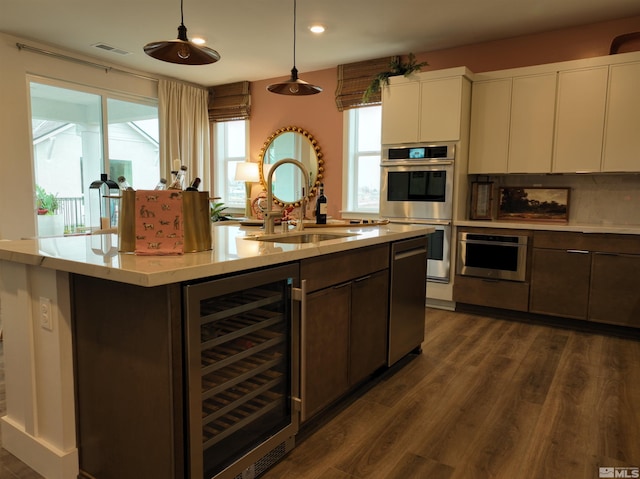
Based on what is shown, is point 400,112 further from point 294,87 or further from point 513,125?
point 294,87

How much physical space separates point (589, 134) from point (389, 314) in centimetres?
258

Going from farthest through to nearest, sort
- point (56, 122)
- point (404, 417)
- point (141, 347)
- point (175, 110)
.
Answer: point (175, 110) → point (56, 122) → point (404, 417) → point (141, 347)

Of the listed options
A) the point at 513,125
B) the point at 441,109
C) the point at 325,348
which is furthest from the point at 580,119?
the point at 325,348

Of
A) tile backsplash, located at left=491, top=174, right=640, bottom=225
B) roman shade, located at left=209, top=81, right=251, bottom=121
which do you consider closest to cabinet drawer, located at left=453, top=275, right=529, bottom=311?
tile backsplash, located at left=491, top=174, right=640, bottom=225

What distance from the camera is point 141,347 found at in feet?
4.73

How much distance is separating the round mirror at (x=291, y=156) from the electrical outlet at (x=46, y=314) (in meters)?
4.03

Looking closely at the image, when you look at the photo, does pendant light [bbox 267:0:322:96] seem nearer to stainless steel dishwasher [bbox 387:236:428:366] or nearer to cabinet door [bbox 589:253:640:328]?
stainless steel dishwasher [bbox 387:236:428:366]

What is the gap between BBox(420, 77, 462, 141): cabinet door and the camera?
13.6 ft

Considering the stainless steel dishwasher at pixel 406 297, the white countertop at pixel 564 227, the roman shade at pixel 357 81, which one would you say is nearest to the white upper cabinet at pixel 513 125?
the white countertop at pixel 564 227

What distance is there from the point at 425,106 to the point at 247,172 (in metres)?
2.59

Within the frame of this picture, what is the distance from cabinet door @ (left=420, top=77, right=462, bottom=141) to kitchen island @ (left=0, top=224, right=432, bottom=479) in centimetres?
263

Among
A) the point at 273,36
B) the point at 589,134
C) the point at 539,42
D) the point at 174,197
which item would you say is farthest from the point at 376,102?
the point at 174,197

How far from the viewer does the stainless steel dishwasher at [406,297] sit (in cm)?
268

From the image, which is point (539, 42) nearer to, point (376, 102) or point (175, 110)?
point (376, 102)
